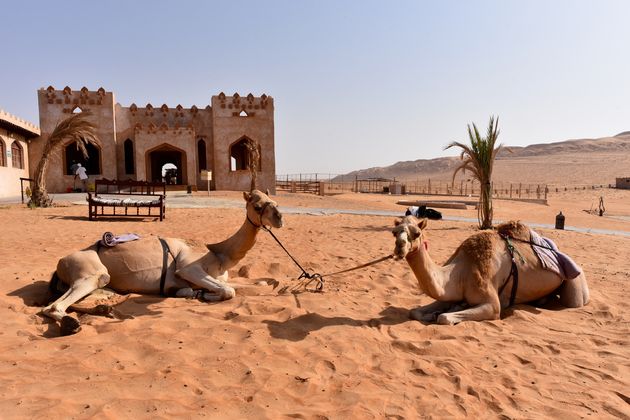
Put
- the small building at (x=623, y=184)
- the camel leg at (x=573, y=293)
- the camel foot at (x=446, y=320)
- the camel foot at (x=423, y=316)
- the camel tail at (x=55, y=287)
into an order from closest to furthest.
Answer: the camel foot at (x=446, y=320) → the camel foot at (x=423, y=316) → the camel tail at (x=55, y=287) → the camel leg at (x=573, y=293) → the small building at (x=623, y=184)

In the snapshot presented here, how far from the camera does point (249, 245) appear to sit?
506 centimetres

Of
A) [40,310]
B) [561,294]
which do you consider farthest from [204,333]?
[561,294]

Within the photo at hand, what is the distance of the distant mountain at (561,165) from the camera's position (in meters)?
76.8

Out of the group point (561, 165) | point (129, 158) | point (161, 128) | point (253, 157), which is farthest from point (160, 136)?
point (561, 165)

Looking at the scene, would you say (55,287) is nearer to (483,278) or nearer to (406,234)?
(406,234)

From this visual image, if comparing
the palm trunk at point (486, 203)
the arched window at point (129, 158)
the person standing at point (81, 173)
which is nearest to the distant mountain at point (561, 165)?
the arched window at point (129, 158)

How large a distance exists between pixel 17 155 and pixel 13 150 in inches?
29.2

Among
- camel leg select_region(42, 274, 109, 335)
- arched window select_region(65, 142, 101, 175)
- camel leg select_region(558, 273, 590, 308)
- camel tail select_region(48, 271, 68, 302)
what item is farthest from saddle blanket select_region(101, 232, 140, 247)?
arched window select_region(65, 142, 101, 175)

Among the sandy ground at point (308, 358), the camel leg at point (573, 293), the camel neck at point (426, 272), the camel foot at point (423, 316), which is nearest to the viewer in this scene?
the sandy ground at point (308, 358)

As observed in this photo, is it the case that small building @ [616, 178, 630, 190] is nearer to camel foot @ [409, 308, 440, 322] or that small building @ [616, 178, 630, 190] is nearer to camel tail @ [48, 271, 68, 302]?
camel foot @ [409, 308, 440, 322]

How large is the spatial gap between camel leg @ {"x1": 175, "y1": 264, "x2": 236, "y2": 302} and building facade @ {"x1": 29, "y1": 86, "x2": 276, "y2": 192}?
22837 mm

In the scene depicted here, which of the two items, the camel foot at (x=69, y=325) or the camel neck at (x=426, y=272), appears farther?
the camel neck at (x=426, y=272)

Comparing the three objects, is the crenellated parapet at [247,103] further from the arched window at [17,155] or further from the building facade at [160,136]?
the arched window at [17,155]

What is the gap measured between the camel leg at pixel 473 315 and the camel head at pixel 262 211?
195 cm
